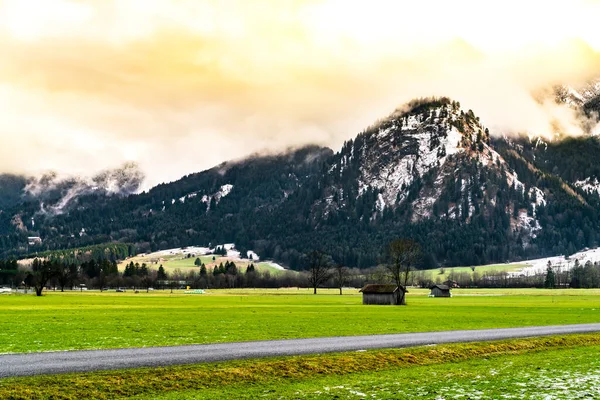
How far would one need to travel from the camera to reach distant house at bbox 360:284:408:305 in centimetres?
12756

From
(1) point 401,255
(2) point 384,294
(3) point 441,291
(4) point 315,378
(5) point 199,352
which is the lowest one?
(3) point 441,291

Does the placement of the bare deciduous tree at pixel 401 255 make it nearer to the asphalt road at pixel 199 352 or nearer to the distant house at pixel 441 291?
the distant house at pixel 441 291

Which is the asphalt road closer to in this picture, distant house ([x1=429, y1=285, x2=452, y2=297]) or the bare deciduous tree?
the bare deciduous tree

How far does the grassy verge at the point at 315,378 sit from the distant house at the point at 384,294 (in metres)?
89.7

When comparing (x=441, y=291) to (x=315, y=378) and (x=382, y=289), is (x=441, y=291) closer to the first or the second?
(x=382, y=289)

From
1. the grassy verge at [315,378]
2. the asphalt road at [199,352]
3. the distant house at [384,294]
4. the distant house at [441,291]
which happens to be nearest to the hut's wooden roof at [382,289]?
the distant house at [384,294]

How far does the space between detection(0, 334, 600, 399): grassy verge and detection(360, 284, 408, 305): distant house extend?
89694 millimetres

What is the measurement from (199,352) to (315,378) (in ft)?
29.5

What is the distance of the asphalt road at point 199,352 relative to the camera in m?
29.9

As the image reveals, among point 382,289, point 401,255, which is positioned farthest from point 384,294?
point 401,255

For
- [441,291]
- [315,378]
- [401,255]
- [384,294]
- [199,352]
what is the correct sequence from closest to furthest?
[315,378], [199,352], [384,294], [401,255], [441,291]

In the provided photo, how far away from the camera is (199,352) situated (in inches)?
1407

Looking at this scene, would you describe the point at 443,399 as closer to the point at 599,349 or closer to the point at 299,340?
the point at 299,340

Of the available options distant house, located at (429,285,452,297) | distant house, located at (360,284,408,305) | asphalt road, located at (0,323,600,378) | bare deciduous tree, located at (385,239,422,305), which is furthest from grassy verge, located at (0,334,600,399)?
distant house, located at (429,285,452,297)
